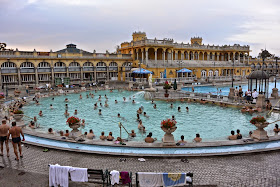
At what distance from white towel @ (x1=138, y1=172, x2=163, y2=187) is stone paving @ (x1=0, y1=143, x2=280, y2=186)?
1595 millimetres

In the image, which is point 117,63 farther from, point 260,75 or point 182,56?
point 260,75

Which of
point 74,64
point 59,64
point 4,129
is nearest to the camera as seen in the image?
point 4,129

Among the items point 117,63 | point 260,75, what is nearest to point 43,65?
point 117,63

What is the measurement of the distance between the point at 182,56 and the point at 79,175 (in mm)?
57459

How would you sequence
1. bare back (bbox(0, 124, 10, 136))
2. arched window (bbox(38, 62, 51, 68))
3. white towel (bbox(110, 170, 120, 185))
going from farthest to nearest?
1. arched window (bbox(38, 62, 51, 68))
2. bare back (bbox(0, 124, 10, 136))
3. white towel (bbox(110, 170, 120, 185))

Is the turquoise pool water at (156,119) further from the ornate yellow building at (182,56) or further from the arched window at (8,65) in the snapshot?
the ornate yellow building at (182,56)

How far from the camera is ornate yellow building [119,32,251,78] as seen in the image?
5312cm

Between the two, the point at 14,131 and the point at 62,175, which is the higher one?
the point at 14,131

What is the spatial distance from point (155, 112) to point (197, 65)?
37084mm

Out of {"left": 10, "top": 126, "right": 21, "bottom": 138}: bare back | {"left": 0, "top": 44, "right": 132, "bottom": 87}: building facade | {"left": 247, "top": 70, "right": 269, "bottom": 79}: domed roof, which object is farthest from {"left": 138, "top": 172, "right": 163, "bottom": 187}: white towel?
{"left": 0, "top": 44, "right": 132, "bottom": 87}: building facade

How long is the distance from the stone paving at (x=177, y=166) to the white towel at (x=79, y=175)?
2.03 ft

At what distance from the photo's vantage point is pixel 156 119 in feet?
71.7

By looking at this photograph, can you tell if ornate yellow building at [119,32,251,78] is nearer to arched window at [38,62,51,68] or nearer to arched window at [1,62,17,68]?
arched window at [38,62,51,68]

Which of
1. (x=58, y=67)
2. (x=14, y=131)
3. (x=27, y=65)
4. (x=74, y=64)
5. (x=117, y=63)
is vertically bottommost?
(x=14, y=131)
